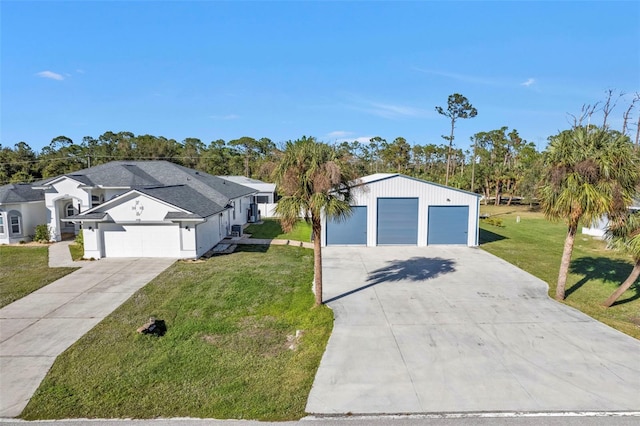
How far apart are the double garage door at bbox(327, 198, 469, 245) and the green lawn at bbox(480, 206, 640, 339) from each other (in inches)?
86.3

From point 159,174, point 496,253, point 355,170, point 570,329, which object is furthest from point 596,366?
point 159,174

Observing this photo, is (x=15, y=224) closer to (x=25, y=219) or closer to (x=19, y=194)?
(x=25, y=219)

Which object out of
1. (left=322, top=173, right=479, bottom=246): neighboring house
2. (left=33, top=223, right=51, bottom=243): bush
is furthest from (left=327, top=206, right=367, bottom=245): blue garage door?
(left=33, top=223, right=51, bottom=243): bush

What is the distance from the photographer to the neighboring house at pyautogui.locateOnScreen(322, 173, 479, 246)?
20.2m

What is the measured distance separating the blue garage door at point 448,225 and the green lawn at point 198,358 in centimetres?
1063

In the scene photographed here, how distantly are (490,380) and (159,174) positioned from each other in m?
24.8

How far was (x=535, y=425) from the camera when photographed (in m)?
5.63

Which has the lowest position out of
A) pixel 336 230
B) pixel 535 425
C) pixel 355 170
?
pixel 535 425

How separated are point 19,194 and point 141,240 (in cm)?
970

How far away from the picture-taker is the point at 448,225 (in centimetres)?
2052

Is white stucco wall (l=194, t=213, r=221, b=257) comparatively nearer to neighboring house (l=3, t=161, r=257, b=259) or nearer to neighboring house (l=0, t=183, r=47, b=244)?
neighboring house (l=3, t=161, r=257, b=259)

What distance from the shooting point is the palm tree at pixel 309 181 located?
9.77 metres

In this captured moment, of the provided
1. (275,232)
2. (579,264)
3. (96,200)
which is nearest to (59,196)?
(96,200)

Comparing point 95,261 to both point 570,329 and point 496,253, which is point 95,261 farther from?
point 496,253
